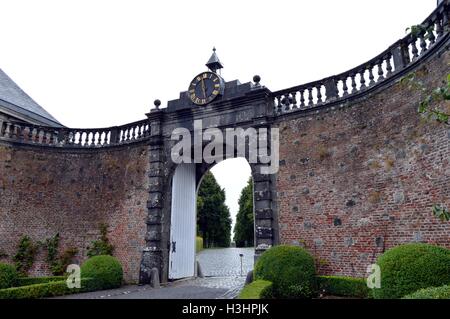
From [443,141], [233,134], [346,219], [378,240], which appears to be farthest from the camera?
[233,134]

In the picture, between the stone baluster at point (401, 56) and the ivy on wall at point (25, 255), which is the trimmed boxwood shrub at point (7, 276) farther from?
the stone baluster at point (401, 56)

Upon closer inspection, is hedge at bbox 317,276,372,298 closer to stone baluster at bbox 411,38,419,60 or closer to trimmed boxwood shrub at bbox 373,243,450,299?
trimmed boxwood shrub at bbox 373,243,450,299

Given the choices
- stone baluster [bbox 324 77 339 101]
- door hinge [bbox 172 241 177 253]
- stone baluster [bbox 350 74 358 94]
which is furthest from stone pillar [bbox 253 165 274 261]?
door hinge [bbox 172 241 177 253]

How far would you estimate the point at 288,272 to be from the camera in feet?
24.4

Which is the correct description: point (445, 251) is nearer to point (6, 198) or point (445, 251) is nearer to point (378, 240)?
point (378, 240)

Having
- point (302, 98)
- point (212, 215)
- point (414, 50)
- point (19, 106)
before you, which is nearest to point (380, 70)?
point (414, 50)

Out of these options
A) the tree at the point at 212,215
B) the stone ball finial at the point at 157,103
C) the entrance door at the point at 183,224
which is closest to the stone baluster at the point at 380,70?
the entrance door at the point at 183,224

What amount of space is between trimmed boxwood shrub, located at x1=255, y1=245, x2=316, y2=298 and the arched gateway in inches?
46.3

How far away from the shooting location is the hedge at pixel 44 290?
320 inches

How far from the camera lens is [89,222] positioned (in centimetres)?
1258

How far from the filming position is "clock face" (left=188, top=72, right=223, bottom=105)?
1135cm

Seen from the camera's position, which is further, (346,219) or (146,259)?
(146,259)

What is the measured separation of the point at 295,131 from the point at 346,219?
2.92 m

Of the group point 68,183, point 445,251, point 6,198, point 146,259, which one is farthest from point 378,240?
point 6,198
